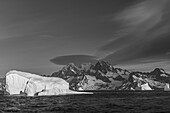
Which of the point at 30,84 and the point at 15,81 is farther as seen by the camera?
the point at 15,81

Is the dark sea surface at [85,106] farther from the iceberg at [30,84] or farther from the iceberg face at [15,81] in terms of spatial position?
the iceberg face at [15,81]

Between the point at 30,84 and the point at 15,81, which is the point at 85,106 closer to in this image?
the point at 30,84

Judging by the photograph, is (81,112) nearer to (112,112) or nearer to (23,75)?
(112,112)

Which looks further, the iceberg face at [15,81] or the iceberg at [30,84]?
the iceberg face at [15,81]

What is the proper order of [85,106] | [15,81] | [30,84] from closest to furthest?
[85,106] < [30,84] < [15,81]

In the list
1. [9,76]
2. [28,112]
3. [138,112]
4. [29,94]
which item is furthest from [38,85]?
[138,112]

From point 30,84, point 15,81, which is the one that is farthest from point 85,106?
point 15,81

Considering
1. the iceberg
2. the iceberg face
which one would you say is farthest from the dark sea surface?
the iceberg face

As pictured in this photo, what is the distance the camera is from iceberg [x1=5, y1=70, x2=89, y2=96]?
105 metres

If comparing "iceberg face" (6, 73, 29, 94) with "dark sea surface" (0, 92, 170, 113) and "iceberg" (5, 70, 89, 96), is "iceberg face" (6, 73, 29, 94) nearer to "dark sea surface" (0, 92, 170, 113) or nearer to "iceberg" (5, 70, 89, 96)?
"iceberg" (5, 70, 89, 96)

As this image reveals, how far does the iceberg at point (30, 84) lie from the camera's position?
346 feet

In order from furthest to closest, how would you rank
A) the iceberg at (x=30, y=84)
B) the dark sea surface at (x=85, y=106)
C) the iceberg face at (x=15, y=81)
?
1. the iceberg face at (x=15, y=81)
2. the iceberg at (x=30, y=84)
3. the dark sea surface at (x=85, y=106)

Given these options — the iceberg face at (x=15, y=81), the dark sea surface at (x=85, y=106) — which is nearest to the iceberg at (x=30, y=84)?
the iceberg face at (x=15, y=81)

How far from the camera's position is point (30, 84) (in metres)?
103
